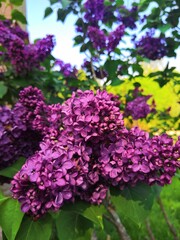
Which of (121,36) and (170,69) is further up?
(121,36)

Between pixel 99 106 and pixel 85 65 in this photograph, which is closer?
pixel 99 106

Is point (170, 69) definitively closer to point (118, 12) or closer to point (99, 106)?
point (118, 12)

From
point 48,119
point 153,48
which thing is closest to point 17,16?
point 153,48

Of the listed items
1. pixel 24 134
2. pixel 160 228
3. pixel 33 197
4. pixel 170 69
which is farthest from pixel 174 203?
pixel 33 197

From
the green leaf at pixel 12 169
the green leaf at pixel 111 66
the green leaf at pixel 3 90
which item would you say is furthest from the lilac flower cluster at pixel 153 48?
the green leaf at pixel 12 169

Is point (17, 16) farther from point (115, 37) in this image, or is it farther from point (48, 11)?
point (115, 37)

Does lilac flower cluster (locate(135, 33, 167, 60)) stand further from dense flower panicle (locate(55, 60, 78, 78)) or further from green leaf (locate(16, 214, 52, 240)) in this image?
green leaf (locate(16, 214, 52, 240))
